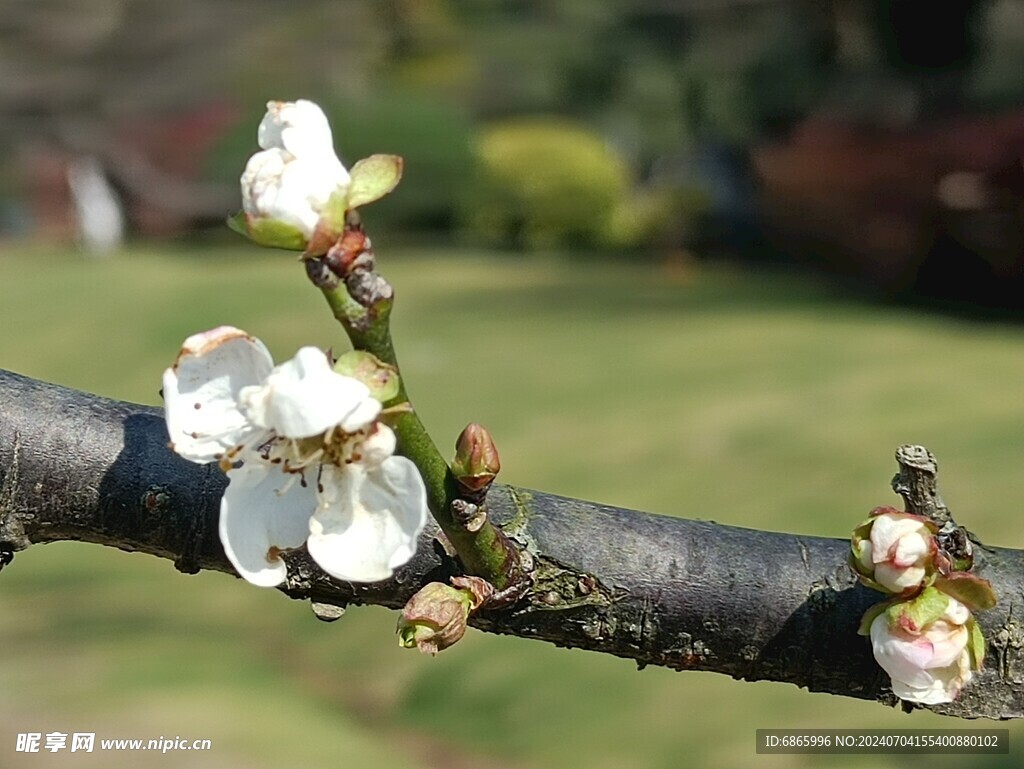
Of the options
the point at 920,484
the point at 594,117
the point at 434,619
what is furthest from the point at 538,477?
the point at 594,117

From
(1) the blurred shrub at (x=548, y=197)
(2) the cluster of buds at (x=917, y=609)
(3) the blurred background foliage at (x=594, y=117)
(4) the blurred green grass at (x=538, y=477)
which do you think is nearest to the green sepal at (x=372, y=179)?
(2) the cluster of buds at (x=917, y=609)

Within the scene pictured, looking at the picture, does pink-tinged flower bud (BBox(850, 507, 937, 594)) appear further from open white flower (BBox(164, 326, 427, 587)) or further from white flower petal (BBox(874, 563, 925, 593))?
open white flower (BBox(164, 326, 427, 587))

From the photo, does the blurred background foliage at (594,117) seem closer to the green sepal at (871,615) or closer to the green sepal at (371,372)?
the green sepal at (871,615)

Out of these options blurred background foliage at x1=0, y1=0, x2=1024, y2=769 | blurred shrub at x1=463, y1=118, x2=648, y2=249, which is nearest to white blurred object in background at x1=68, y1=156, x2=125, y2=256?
blurred background foliage at x1=0, y1=0, x2=1024, y2=769

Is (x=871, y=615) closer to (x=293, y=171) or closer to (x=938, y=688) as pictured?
(x=938, y=688)

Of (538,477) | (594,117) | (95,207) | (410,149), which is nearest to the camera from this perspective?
(538,477)

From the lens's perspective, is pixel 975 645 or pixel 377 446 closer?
pixel 377 446

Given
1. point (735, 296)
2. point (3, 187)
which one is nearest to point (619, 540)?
point (735, 296)
